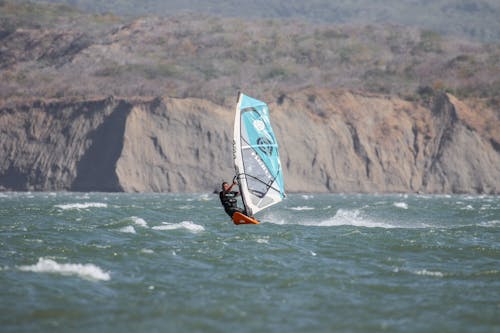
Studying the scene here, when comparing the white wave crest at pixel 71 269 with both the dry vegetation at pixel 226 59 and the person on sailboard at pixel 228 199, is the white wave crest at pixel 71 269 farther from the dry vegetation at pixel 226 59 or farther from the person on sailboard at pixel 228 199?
the dry vegetation at pixel 226 59

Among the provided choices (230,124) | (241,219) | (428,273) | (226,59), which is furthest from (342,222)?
(226,59)

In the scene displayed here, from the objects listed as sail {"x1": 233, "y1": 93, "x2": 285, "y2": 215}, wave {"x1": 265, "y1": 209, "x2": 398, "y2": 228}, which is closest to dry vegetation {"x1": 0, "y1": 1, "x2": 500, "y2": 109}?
wave {"x1": 265, "y1": 209, "x2": 398, "y2": 228}

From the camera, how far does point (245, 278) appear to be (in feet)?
62.0

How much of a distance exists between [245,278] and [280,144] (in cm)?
5803

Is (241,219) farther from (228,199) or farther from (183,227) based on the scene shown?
(183,227)

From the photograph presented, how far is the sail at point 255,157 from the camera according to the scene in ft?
88.6

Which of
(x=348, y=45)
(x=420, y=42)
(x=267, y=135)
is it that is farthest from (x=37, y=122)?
(x=267, y=135)

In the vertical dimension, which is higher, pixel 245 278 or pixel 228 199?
pixel 228 199

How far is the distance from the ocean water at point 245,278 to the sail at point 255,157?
121 cm

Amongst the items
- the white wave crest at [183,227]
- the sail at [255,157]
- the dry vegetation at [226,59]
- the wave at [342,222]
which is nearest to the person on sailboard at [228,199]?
the sail at [255,157]

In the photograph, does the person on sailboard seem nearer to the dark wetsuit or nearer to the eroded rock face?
the dark wetsuit

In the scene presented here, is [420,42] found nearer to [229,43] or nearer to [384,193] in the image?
[229,43]

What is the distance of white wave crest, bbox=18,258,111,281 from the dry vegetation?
60352 millimetres

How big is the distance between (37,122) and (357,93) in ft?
97.4
